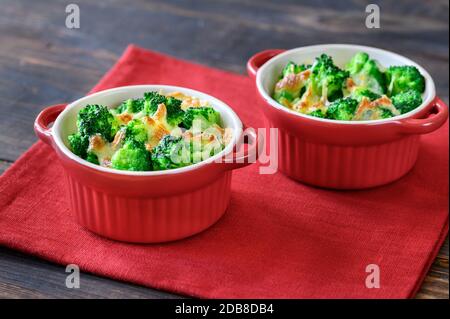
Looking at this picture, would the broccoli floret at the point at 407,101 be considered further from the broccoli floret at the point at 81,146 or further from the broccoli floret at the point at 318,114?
the broccoli floret at the point at 81,146

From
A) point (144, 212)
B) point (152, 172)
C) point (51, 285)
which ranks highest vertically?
point (152, 172)

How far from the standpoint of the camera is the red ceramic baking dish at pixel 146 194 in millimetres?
1730

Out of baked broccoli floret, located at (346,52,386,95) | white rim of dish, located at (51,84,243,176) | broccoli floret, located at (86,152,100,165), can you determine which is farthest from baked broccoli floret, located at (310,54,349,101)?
broccoli floret, located at (86,152,100,165)

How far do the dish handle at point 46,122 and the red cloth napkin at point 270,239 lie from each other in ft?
0.50

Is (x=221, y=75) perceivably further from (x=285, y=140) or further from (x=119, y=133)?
(x=119, y=133)

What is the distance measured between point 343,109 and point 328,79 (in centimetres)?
12

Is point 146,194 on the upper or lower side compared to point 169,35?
upper

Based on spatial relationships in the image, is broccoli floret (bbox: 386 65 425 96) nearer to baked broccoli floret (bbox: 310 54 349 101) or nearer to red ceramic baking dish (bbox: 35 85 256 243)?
baked broccoli floret (bbox: 310 54 349 101)

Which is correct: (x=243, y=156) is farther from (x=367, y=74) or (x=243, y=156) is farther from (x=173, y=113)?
(x=367, y=74)

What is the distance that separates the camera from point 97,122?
1834mm

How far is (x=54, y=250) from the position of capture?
5.83 ft

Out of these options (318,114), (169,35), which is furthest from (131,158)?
(169,35)

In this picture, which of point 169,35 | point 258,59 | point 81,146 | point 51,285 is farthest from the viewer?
point 169,35

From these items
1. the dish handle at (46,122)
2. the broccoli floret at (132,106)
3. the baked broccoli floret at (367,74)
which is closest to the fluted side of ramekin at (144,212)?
the dish handle at (46,122)
